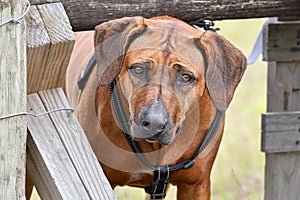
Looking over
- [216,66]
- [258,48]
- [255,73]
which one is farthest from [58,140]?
[255,73]

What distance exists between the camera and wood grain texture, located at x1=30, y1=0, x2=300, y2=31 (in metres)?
2.81

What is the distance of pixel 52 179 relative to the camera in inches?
78.7

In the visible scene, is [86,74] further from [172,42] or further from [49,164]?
[49,164]

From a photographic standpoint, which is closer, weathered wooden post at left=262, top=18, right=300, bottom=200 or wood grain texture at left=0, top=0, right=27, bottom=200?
wood grain texture at left=0, top=0, right=27, bottom=200

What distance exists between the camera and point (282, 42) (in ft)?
12.5

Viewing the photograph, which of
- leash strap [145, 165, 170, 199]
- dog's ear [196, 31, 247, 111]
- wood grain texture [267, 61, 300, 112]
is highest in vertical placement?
wood grain texture [267, 61, 300, 112]

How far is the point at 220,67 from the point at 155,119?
0.50m

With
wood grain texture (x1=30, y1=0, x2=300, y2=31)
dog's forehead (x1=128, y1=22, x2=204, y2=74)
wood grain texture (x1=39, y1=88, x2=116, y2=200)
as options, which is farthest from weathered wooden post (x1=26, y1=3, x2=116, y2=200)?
dog's forehead (x1=128, y1=22, x2=204, y2=74)

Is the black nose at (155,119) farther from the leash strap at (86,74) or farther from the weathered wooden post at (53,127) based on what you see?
the leash strap at (86,74)

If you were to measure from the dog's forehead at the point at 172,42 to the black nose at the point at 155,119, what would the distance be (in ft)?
1.01

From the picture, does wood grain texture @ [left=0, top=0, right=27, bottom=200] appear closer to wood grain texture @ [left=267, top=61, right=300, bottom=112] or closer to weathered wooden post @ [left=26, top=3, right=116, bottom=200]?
weathered wooden post @ [left=26, top=3, right=116, bottom=200]

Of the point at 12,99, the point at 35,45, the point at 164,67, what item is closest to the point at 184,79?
the point at 164,67

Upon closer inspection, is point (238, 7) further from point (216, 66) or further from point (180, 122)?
point (180, 122)

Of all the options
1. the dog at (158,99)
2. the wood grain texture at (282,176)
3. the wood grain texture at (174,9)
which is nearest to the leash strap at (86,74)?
the dog at (158,99)
